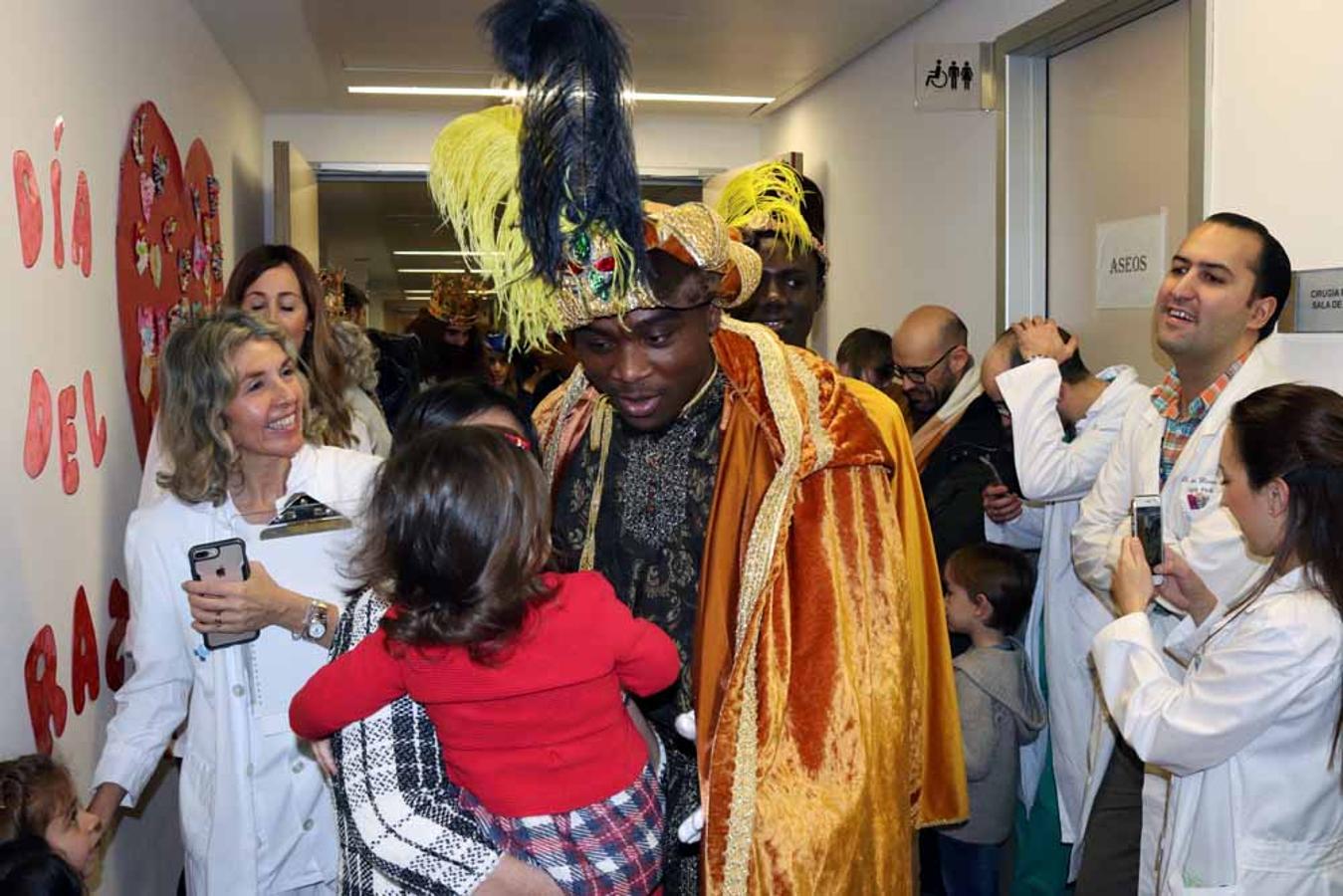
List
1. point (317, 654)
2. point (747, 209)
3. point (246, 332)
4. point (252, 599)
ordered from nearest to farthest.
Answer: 1. point (252, 599)
2. point (317, 654)
3. point (246, 332)
4. point (747, 209)

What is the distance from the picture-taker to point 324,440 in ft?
10.4

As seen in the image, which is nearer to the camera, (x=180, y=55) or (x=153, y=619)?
(x=153, y=619)

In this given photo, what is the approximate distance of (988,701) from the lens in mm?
3254

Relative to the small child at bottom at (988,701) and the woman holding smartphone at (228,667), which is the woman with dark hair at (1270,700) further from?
the woman holding smartphone at (228,667)

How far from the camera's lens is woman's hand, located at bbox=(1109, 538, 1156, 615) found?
233cm

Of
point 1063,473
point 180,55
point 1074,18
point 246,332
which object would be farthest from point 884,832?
point 180,55

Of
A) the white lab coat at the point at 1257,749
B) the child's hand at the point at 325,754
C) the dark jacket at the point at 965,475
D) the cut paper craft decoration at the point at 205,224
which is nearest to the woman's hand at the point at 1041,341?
the dark jacket at the point at 965,475

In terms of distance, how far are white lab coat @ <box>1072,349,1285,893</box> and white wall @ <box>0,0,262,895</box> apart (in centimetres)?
217

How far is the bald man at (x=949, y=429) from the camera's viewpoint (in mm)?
3590

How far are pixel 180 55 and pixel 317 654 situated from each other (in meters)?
3.32

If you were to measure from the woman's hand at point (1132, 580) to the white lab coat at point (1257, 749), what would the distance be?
154mm

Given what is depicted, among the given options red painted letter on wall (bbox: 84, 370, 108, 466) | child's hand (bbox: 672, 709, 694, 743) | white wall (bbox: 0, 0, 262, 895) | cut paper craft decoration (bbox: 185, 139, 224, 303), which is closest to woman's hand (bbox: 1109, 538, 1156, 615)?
child's hand (bbox: 672, 709, 694, 743)

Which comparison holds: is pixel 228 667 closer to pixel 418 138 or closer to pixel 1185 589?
pixel 1185 589

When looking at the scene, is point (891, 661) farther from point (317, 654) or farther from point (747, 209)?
point (747, 209)
